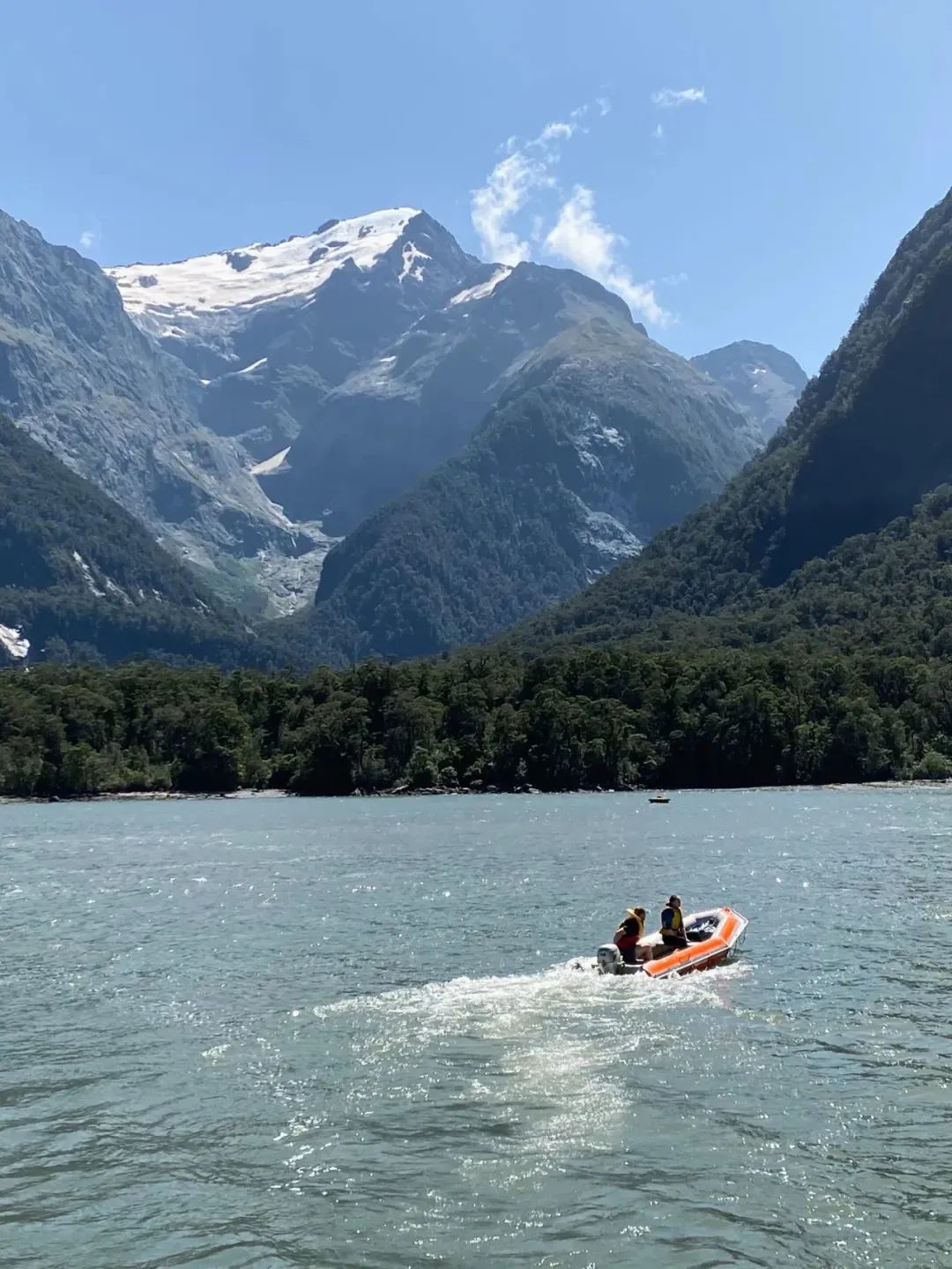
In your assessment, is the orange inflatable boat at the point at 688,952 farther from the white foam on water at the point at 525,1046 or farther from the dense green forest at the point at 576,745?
the dense green forest at the point at 576,745

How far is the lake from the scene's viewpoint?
21.5 meters

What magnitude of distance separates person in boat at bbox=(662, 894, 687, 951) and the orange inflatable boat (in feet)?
0.63

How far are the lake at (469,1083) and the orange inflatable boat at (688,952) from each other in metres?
0.96

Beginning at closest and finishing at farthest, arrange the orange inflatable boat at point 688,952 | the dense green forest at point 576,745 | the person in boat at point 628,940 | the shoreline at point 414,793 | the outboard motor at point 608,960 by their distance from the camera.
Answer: the outboard motor at point 608,960
the orange inflatable boat at point 688,952
the person in boat at point 628,940
the shoreline at point 414,793
the dense green forest at point 576,745

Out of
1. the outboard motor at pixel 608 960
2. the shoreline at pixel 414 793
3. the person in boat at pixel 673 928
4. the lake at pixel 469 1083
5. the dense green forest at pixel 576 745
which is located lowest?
the lake at pixel 469 1083

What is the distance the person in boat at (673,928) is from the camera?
1757 inches

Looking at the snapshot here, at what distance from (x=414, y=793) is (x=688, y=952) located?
14212 centimetres

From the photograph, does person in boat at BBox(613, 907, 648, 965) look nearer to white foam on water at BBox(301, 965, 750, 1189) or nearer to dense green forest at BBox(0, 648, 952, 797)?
white foam on water at BBox(301, 965, 750, 1189)

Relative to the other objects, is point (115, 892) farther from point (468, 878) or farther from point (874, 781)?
point (874, 781)

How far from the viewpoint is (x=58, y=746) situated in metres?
193

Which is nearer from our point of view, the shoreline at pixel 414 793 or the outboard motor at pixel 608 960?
the outboard motor at pixel 608 960

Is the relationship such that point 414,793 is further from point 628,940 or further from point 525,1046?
point 525,1046

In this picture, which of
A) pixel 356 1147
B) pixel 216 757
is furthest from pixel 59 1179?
pixel 216 757

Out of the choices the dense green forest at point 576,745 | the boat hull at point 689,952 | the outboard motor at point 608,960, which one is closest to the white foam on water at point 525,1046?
the outboard motor at point 608,960
